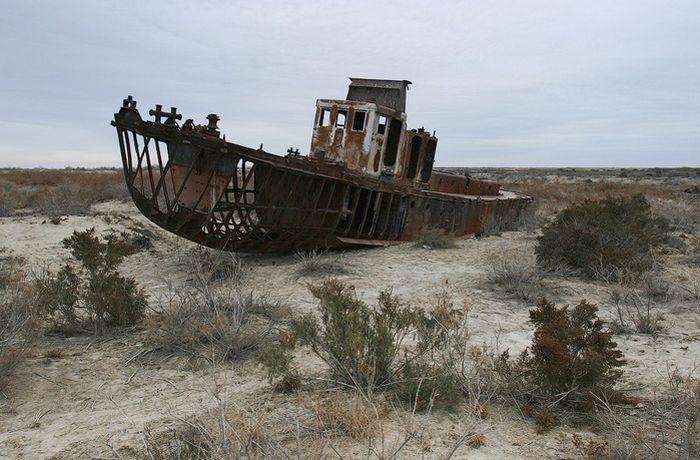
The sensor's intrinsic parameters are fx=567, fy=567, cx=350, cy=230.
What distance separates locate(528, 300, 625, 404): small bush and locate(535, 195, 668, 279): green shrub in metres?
3.96

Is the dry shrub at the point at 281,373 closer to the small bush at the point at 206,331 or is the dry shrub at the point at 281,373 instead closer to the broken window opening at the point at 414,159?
the small bush at the point at 206,331

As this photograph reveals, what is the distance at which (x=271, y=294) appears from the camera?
7.83 meters

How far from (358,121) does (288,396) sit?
759cm

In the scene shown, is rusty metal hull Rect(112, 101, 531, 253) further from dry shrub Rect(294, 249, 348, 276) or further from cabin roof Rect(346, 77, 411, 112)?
cabin roof Rect(346, 77, 411, 112)

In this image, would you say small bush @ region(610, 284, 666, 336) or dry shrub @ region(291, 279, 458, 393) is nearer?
dry shrub @ region(291, 279, 458, 393)

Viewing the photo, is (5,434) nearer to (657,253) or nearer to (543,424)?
(543,424)

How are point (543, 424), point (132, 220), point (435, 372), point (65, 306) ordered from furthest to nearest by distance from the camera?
point (132, 220)
point (65, 306)
point (435, 372)
point (543, 424)

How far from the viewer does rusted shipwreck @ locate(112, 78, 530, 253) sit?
836cm

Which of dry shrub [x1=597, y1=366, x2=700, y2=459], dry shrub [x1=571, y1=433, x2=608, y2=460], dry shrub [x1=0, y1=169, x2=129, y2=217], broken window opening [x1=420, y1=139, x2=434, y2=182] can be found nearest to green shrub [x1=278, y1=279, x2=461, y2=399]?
dry shrub [x1=571, y1=433, x2=608, y2=460]

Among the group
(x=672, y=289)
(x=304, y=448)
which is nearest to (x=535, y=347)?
(x=304, y=448)

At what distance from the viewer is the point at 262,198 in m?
8.92

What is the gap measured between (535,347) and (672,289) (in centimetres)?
424

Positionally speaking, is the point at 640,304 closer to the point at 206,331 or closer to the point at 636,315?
the point at 636,315

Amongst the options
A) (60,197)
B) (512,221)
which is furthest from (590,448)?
(60,197)
